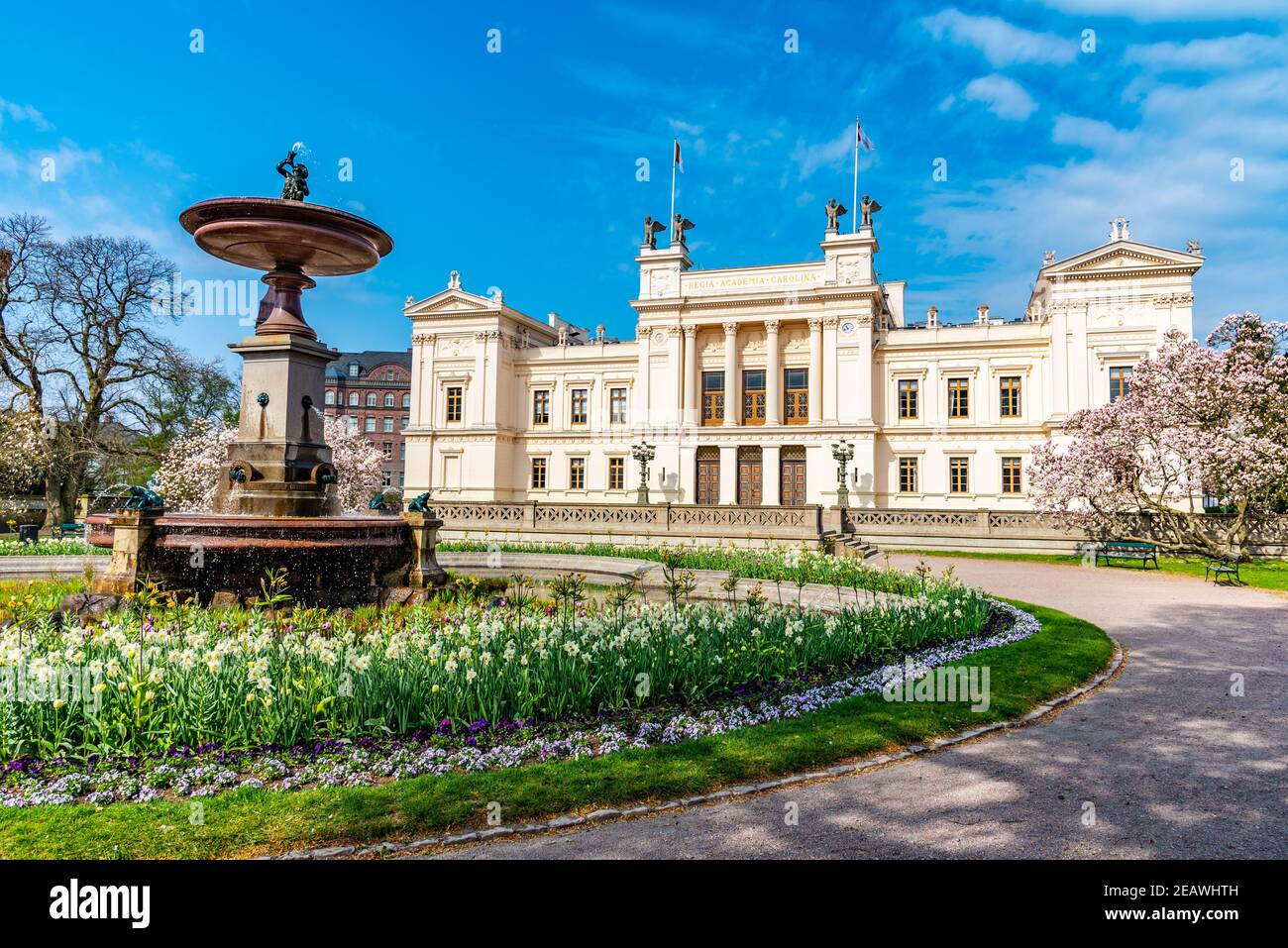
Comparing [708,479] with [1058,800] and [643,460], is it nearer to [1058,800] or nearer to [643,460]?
[643,460]

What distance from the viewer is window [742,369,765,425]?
44.3 meters

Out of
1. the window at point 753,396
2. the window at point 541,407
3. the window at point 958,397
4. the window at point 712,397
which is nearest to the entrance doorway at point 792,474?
the window at point 753,396

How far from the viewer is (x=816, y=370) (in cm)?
4206

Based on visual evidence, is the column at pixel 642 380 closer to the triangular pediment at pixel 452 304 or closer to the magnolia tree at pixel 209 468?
the triangular pediment at pixel 452 304

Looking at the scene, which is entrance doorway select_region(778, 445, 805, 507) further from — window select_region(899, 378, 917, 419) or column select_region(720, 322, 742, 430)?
window select_region(899, 378, 917, 419)

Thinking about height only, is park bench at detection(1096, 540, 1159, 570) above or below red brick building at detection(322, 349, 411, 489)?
below

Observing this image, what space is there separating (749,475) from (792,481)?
242cm

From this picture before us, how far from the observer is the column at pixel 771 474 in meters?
41.8

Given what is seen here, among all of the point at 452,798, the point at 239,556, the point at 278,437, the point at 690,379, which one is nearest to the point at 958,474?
the point at 690,379

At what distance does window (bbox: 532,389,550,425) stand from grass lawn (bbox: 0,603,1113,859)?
1724 inches

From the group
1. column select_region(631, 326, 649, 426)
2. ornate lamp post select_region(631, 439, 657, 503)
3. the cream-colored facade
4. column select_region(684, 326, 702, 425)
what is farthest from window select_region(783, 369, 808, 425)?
ornate lamp post select_region(631, 439, 657, 503)

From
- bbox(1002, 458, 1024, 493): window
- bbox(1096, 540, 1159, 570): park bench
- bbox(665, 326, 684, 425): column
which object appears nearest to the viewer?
bbox(1096, 540, 1159, 570): park bench
